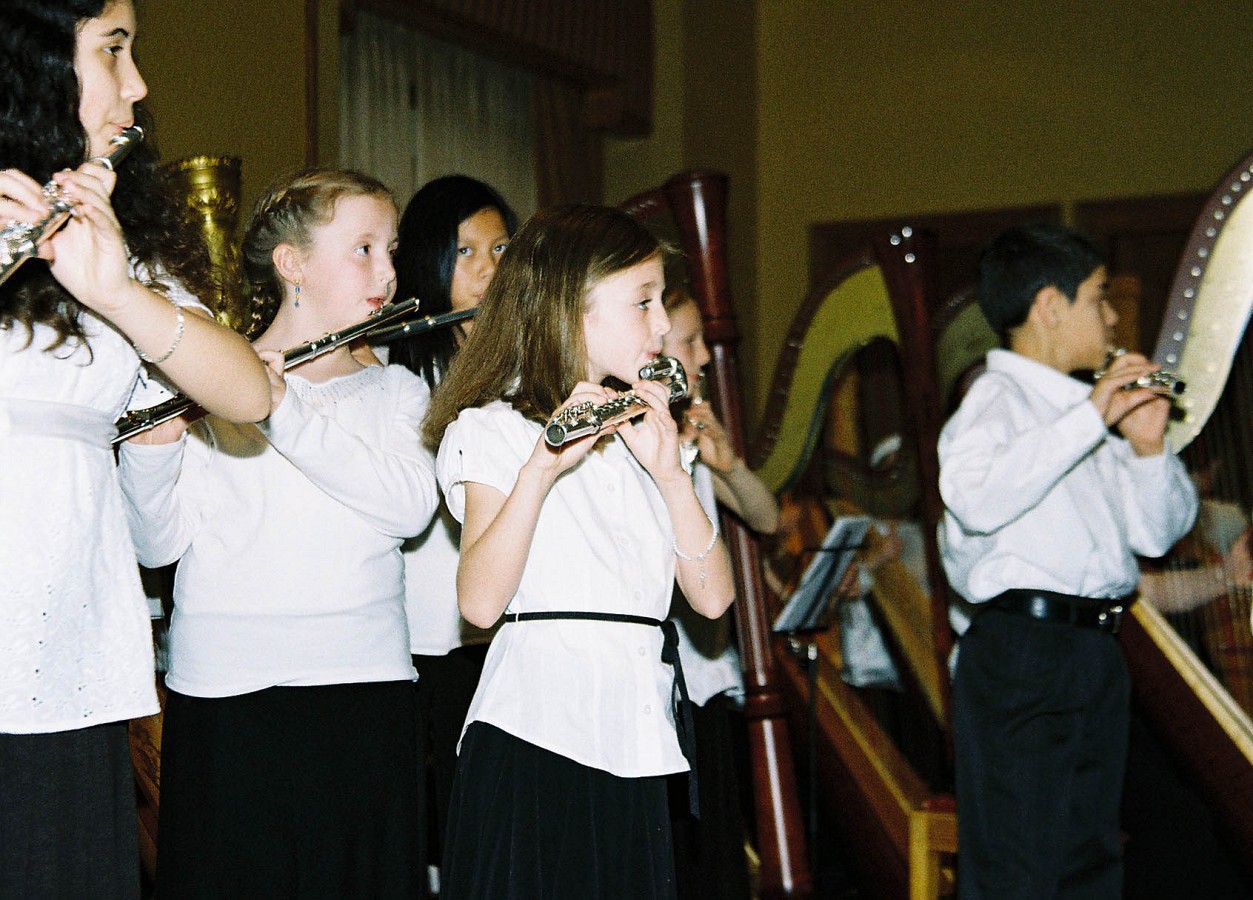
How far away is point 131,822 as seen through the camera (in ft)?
4.58

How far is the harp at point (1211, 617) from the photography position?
250 cm

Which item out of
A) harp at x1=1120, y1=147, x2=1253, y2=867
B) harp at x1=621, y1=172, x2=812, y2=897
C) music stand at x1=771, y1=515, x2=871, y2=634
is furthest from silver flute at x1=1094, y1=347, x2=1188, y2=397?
harp at x1=621, y1=172, x2=812, y2=897

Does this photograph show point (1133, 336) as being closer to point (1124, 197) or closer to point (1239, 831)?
point (1124, 197)

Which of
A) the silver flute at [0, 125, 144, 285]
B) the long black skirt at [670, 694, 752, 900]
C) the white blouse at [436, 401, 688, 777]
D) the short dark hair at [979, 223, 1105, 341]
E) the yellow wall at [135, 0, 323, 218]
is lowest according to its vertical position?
the long black skirt at [670, 694, 752, 900]

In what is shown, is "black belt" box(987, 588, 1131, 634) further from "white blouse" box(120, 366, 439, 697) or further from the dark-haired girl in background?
"white blouse" box(120, 366, 439, 697)

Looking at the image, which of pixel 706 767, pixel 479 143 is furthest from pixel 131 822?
pixel 479 143

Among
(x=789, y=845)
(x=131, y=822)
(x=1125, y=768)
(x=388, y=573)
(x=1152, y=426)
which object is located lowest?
(x=789, y=845)

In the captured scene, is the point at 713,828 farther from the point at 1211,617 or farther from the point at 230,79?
the point at 230,79

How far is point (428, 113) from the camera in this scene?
5.38 meters

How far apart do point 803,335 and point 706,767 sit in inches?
42.3

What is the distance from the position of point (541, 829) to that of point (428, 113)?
13.6ft

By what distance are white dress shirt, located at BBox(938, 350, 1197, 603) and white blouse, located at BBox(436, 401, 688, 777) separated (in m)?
0.87

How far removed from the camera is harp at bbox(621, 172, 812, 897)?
2.69 meters

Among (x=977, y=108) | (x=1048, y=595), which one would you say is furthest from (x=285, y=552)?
(x=977, y=108)
